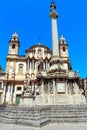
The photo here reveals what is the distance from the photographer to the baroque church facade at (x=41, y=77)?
53.2ft

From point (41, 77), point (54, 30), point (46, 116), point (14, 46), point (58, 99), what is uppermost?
point (14, 46)

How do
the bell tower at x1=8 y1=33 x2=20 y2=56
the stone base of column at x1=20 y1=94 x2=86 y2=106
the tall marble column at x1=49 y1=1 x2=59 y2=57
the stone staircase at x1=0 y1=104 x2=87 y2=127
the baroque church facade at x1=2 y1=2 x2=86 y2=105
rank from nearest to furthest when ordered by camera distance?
the stone staircase at x1=0 y1=104 x2=87 y2=127, the stone base of column at x1=20 y1=94 x2=86 y2=106, the baroque church facade at x1=2 y1=2 x2=86 y2=105, the tall marble column at x1=49 y1=1 x2=59 y2=57, the bell tower at x1=8 y1=33 x2=20 y2=56

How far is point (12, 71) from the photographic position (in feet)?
117

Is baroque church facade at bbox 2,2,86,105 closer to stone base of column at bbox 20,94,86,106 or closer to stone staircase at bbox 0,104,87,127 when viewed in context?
stone base of column at bbox 20,94,86,106

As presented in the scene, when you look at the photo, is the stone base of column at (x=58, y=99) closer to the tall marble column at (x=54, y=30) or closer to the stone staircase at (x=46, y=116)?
the stone staircase at (x=46, y=116)

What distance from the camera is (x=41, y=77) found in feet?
55.8

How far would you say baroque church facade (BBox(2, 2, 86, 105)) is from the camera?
638 inches

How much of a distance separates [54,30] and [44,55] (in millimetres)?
18475

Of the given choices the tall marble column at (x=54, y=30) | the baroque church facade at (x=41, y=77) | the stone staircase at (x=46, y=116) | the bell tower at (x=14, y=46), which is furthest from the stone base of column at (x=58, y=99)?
the bell tower at (x=14, y=46)

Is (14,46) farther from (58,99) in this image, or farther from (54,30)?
(58,99)

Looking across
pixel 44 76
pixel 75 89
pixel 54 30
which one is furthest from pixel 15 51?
pixel 75 89

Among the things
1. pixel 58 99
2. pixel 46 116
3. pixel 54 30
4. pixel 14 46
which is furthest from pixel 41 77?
Result: pixel 14 46

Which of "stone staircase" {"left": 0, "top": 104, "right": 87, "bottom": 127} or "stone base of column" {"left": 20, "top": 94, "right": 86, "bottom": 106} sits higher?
"stone base of column" {"left": 20, "top": 94, "right": 86, "bottom": 106}

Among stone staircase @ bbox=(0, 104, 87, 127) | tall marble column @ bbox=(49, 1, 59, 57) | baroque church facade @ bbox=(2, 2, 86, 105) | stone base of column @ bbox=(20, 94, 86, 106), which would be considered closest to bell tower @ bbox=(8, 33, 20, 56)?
baroque church facade @ bbox=(2, 2, 86, 105)
